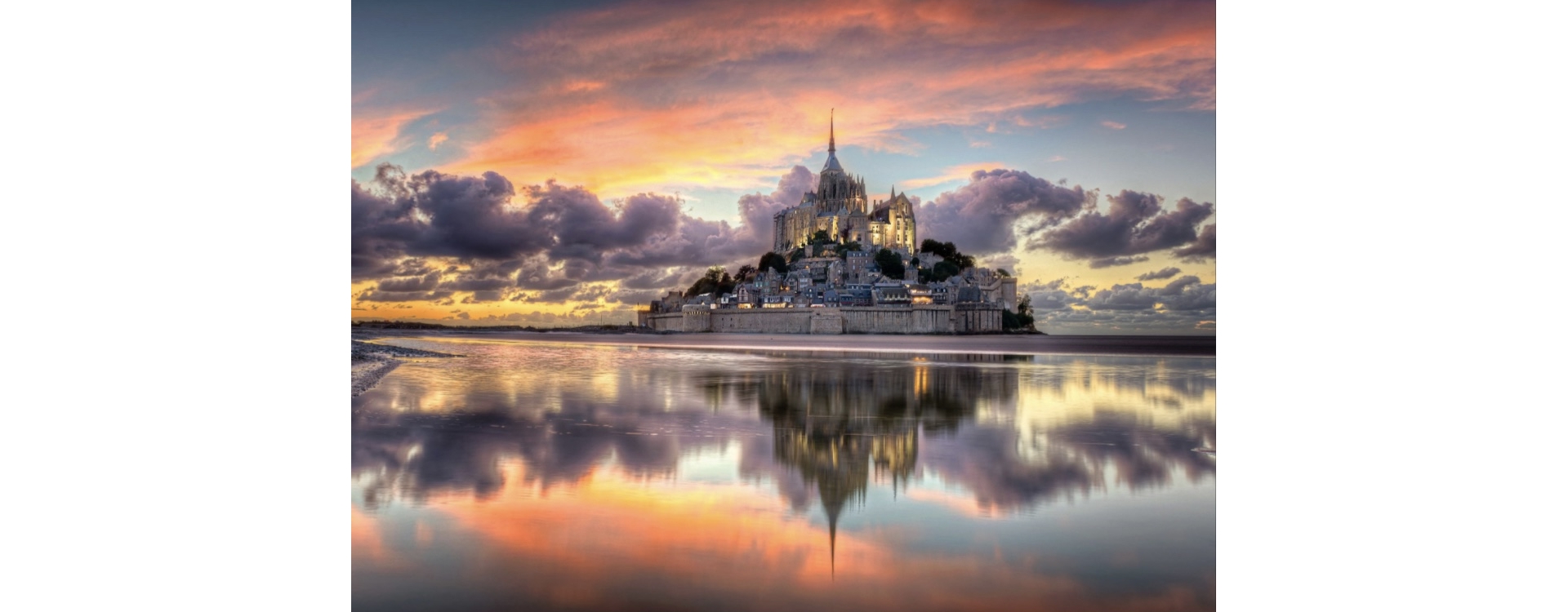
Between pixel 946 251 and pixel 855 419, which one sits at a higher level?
pixel 946 251

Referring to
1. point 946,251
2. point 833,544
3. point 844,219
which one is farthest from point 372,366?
point 844,219

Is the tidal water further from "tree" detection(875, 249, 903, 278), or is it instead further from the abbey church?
the abbey church

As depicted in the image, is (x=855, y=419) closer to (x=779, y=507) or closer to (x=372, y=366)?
(x=779, y=507)

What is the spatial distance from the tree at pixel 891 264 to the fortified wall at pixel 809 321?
2.21 meters

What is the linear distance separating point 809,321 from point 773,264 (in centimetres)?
371

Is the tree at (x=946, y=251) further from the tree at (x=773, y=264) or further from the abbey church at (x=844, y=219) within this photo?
the tree at (x=773, y=264)

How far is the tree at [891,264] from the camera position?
37125 mm

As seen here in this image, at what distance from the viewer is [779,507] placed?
131 inches

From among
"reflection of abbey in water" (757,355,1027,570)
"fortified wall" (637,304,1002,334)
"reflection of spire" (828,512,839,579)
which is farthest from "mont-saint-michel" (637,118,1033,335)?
"reflection of spire" (828,512,839,579)

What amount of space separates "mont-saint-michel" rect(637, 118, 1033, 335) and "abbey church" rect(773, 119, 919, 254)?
6 cm

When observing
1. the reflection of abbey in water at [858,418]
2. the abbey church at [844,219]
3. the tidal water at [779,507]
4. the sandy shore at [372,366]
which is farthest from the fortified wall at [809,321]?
the tidal water at [779,507]
